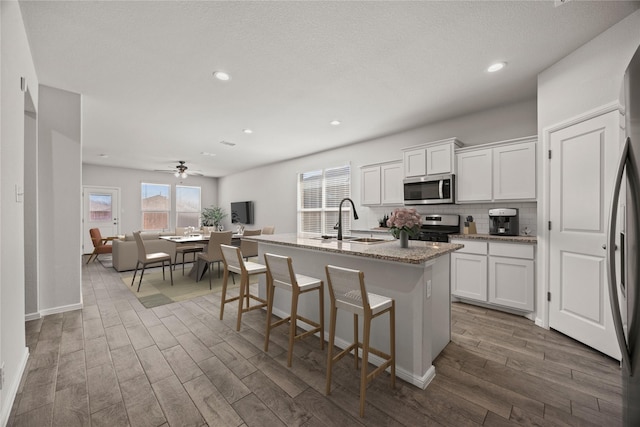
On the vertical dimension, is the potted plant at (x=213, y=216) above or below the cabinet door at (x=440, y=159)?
below

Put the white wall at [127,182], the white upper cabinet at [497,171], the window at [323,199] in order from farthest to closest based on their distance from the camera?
the white wall at [127,182] → the window at [323,199] → the white upper cabinet at [497,171]

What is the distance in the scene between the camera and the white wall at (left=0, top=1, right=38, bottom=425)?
1568mm

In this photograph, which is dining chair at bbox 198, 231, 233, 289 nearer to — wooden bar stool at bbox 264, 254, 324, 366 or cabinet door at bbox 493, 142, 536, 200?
wooden bar stool at bbox 264, 254, 324, 366

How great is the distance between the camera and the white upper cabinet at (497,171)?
322 centimetres

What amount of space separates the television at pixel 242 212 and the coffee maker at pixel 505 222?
6741 mm

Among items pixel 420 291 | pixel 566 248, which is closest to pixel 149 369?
pixel 420 291

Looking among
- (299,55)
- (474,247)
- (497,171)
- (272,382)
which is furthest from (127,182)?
(497,171)

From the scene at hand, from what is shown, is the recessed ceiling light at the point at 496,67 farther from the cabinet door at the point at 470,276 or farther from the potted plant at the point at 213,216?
the potted plant at the point at 213,216

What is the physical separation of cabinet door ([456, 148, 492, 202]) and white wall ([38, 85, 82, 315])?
4.93 m

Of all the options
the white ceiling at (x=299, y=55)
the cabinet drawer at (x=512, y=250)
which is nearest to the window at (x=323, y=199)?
the white ceiling at (x=299, y=55)

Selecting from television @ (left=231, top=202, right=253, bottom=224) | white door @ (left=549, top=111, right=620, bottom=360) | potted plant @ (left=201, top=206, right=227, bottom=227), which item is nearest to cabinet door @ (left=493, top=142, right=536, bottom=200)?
white door @ (left=549, top=111, right=620, bottom=360)

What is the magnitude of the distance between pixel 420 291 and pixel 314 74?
2.37m

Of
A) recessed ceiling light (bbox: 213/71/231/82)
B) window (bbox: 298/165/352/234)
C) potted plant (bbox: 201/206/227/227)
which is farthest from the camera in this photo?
potted plant (bbox: 201/206/227/227)

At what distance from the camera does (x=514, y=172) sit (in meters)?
3.33
